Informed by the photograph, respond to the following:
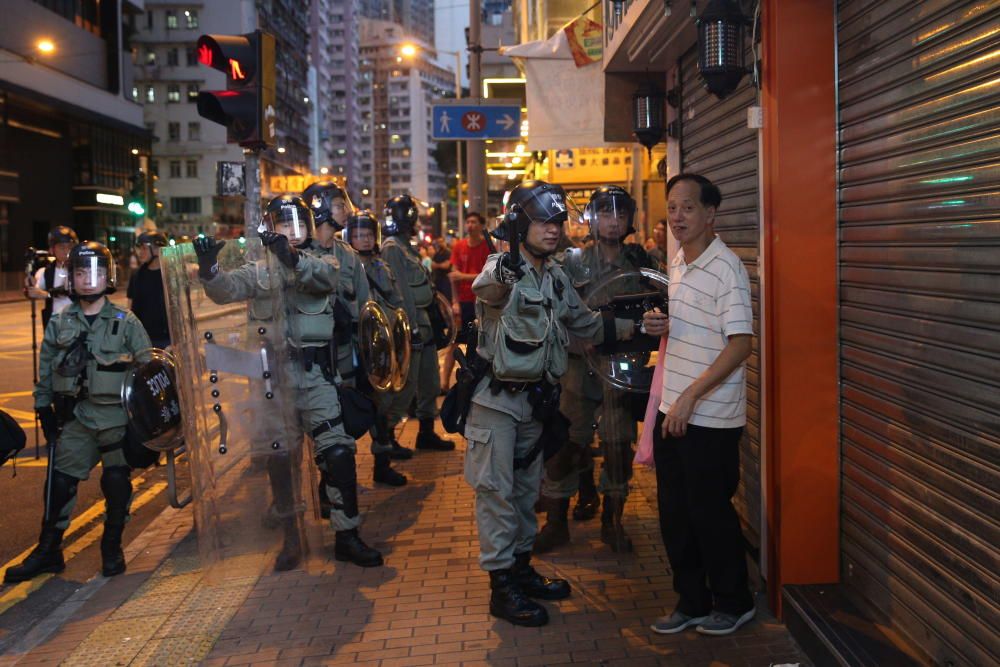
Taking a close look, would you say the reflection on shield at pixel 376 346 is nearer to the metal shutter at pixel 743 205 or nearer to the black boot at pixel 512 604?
the black boot at pixel 512 604

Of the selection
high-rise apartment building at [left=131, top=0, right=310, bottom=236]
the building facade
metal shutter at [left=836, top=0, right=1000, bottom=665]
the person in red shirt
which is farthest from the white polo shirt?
high-rise apartment building at [left=131, top=0, right=310, bottom=236]

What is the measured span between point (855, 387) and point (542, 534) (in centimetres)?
226

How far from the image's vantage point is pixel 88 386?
17.0 ft

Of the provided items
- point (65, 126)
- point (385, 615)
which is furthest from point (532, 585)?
point (65, 126)

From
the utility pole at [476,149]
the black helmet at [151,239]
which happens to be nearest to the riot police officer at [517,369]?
the black helmet at [151,239]

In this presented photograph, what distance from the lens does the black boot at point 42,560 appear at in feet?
17.1

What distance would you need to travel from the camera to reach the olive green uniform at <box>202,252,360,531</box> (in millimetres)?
4914

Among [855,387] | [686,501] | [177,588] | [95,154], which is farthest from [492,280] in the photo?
[95,154]

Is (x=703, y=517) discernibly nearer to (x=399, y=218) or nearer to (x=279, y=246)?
(x=279, y=246)

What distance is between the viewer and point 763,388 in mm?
4098

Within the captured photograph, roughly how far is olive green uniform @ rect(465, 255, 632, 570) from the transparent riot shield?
3.99 ft

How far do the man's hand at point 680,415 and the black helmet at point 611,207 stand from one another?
182 cm

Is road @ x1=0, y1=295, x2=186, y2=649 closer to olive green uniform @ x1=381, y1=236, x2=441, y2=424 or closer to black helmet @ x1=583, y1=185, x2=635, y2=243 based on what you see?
olive green uniform @ x1=381, y1=236, x2=441, y2=424

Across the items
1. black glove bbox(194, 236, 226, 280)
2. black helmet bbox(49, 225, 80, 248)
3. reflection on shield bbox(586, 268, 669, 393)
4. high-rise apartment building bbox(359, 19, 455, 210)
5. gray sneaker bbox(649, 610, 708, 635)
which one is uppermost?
high-rise apartment building bbox(359, 19, 455, 210)
